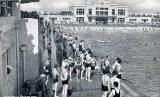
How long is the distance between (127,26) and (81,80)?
94.7m

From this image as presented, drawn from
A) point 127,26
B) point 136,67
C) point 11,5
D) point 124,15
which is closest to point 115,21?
point 124,15

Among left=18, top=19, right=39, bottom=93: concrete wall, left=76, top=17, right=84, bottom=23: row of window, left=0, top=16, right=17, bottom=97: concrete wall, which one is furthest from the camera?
left=76, top=17, right=84, bottom=23: row of window

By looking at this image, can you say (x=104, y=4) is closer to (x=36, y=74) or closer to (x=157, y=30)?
(x=157, y=30)

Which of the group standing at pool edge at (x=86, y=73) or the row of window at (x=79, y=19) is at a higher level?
the row of window at (x=79, y=19)

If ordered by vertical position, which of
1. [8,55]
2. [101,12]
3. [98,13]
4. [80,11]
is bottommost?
[8,55]

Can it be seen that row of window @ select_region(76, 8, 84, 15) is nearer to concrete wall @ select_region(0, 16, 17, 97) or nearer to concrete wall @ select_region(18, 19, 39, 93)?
concrete wall @ select_region(18, 19, 39, 93)

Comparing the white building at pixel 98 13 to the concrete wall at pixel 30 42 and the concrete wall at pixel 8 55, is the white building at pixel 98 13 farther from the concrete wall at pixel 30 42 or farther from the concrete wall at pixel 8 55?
the concrete wall at pixel 8 55

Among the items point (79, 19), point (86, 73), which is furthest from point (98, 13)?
point (86, 73)

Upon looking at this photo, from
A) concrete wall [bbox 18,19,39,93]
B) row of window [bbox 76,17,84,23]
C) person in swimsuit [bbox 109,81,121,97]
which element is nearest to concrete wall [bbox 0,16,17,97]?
concrete wall [bbox 18,19,39,93]

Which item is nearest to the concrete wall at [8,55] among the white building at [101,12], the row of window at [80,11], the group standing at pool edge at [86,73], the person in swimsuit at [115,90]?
the group standing at pool edge at [86,73]

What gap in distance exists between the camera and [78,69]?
18.7 meters

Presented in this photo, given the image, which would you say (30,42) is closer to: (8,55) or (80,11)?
(8,55)

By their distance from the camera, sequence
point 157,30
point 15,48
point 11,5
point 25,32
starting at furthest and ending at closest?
point 157,30
point 25,32
point 11,5
point 15,48

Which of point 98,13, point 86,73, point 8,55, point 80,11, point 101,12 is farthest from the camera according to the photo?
point 80,11
